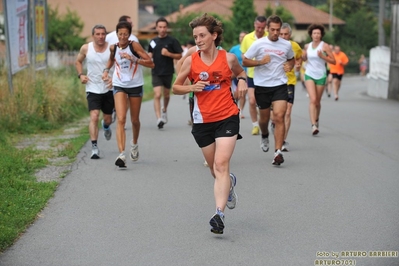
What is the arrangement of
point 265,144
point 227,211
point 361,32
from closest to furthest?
point 227,211, point 265,144, point 361,32

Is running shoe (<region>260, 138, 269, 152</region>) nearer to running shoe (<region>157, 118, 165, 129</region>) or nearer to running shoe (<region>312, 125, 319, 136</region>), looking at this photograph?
running shoe (<region>312, 125, 319, 136</region>)

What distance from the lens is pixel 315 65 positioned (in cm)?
1370

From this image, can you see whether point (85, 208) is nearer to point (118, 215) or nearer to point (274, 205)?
point (118, 215)

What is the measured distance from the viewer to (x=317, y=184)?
9.12 m

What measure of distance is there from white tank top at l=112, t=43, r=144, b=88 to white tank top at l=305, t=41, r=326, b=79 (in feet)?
13.3

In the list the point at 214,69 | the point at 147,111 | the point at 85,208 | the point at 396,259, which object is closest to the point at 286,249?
the point at 396,259

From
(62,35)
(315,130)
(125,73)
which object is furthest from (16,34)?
(62,35)

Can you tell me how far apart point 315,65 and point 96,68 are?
430 cm

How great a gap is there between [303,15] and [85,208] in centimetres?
8357

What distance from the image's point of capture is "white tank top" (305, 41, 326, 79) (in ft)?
44.8

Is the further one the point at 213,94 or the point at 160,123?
the point at 160,123

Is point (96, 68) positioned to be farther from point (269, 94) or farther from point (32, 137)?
point (32, 137)

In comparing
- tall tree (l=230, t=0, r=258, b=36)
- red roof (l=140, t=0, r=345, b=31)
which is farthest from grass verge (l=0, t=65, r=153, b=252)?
red roof (l=140, t=0, r=345, b=31)

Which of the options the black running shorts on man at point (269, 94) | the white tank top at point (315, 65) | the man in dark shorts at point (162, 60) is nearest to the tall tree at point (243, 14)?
the man in dark shorts at point (162, 60)
